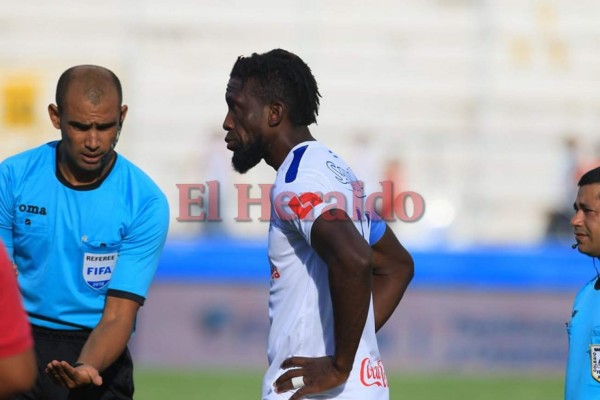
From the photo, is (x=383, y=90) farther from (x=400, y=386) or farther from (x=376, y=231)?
(x=376, y=231)

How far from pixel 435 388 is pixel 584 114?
955cm

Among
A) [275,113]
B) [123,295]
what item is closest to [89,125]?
[123,295]

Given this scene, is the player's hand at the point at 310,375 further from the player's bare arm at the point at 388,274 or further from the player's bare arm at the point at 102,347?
the player's bare arm at the point at 102,347

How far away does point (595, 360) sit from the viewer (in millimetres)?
5137

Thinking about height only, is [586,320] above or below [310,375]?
above

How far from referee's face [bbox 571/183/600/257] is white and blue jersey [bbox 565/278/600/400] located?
0.83 feet

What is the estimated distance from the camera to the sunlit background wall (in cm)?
1838

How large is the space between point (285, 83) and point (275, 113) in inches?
5.3

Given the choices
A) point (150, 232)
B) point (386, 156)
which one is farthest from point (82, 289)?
point (386, 156)

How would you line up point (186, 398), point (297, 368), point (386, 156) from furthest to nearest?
point (386, 156)
point (186, 398)
point (297, 368)

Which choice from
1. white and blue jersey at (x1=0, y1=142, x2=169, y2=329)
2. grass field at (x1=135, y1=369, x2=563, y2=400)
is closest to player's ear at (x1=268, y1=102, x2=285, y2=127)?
white and blue jersey at (x1=0, y1=142, x2=169, y2=329)

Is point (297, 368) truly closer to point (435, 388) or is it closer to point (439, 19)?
point (435, 388)

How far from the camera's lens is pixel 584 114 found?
66.4 feet

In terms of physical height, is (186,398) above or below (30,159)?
below
